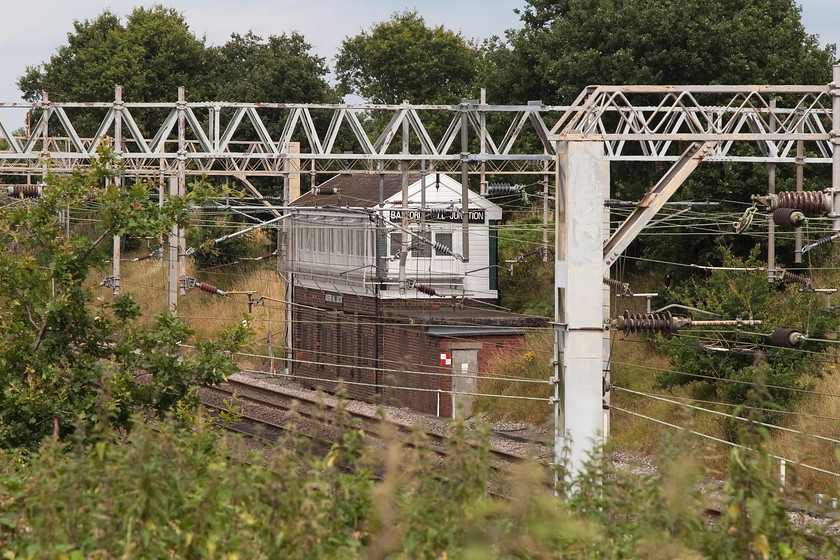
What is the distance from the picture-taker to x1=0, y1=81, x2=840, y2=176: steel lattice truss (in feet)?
45.4

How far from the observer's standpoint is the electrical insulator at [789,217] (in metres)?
14.1

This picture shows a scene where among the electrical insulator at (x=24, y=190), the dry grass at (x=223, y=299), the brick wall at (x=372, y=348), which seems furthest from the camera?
the dry grass at (x=223, y=299)

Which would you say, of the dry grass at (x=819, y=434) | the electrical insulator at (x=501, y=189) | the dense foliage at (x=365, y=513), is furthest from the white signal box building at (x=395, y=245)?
the dense foliage at (x=365, y=513)

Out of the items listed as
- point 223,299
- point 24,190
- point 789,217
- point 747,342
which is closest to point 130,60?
point 223,299

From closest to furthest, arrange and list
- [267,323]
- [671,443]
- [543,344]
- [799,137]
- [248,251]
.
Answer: [671,443]
[799,137]
[543,344]
[267,323]
[248,251]

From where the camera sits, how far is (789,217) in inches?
558

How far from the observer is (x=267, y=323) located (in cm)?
3550

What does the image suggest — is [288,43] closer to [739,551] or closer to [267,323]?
[267,323]

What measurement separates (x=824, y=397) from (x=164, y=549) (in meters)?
16.0

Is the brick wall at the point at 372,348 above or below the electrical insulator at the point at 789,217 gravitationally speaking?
below

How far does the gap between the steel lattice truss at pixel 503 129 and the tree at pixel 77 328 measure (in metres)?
0.83

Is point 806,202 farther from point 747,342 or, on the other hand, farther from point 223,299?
point 223,299

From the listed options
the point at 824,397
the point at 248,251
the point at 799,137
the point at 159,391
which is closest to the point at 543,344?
the point at 824,397

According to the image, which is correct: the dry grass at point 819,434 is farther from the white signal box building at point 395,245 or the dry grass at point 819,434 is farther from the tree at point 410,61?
the tree at point 410,61
